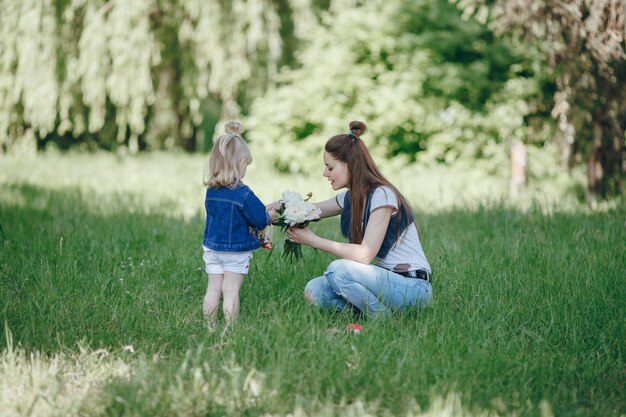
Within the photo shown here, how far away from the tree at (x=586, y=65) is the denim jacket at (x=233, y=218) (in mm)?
3643

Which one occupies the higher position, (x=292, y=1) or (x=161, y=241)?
(x=292, y=1)

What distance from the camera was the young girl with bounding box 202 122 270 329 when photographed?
3.66 metres

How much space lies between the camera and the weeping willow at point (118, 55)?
998 centimetres

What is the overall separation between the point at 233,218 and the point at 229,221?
0.10 ft

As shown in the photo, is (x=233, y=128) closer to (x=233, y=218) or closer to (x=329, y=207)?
(x=233, y=218)

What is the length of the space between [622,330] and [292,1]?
8802mm

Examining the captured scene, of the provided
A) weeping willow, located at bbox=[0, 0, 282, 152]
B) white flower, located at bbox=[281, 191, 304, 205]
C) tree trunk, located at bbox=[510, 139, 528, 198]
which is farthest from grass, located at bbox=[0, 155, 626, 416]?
weeping willow, located at bbox=[0, 0, 282, 152]

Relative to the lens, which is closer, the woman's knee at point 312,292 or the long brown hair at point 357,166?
the long brown hair at point 357,166

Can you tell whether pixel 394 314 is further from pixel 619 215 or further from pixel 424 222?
pixel 619 215

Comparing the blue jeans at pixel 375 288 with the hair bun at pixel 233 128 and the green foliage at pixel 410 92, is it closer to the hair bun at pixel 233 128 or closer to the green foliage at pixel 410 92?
the hair bun at pixel 233 128

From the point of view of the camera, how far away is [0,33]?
9.95 m

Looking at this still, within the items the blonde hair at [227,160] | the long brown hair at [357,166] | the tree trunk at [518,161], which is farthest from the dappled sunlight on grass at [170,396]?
the tree trunk at [518,161]


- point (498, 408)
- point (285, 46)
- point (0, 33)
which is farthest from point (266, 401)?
point (285, 46)

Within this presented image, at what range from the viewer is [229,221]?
3.71m
